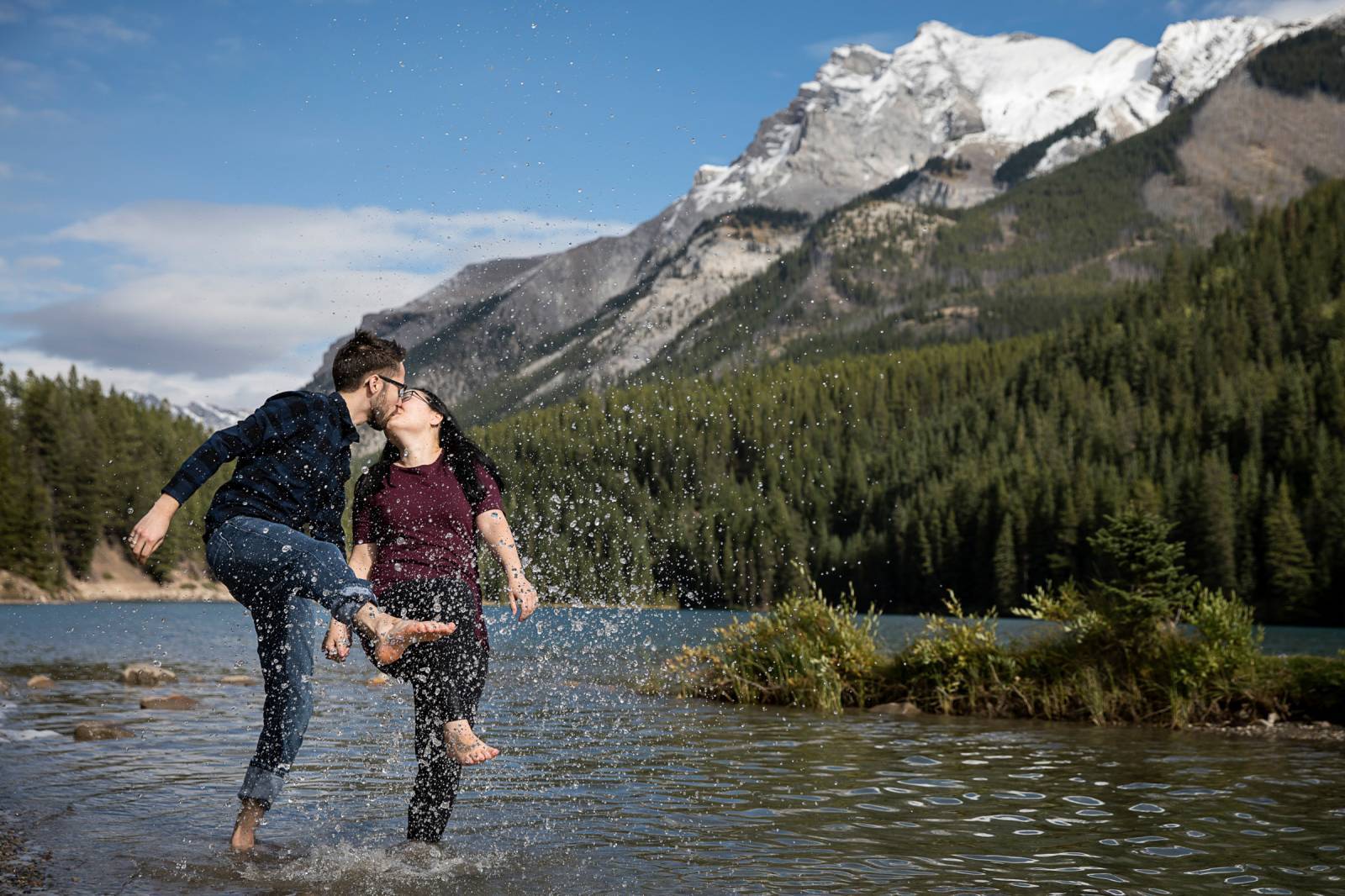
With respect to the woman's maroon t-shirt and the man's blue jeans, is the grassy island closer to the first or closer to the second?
the woman's maroon t-shirt

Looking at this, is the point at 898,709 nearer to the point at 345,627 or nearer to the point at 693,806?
the point at 693,806

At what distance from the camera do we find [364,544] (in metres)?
7.11

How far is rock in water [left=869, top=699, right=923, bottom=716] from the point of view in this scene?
18.4 metres

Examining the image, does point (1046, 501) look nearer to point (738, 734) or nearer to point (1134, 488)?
point (1134, 488)

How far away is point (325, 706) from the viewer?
59.2 feet

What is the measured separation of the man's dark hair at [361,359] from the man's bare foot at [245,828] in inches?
109

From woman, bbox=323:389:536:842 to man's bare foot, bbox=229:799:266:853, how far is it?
980 millimetres

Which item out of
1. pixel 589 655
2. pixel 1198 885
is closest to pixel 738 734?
pixel 1198 885

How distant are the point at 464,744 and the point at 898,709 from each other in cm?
1317

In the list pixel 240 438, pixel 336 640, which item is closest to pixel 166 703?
pixel 336 640

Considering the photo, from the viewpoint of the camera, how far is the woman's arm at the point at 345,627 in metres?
6.87

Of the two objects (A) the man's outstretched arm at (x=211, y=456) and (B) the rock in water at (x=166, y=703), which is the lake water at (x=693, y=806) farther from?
(A) the man's outstretched arm at (x=211, y=456)

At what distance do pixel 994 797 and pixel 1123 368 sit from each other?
159 m

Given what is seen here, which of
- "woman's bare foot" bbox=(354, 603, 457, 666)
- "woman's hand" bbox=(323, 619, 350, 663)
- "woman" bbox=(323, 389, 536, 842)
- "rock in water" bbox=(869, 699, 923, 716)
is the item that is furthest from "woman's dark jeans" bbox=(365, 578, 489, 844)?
"rock in water" bbox=(869, 699, 923, 716)
